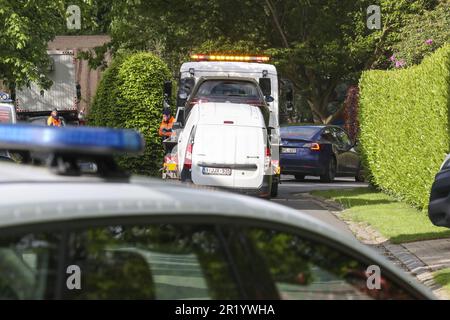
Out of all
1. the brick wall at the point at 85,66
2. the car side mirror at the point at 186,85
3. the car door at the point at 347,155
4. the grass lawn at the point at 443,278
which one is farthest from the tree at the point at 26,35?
the brick wall at the point at 85,66

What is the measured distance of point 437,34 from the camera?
2873 centimetres

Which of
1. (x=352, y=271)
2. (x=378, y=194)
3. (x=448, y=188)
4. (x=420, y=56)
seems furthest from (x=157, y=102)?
(x=352, y=271)

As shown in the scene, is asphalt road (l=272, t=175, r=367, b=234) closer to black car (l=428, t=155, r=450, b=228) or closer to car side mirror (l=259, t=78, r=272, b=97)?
car side mirror (l=259, t=78, r=272, b=97)

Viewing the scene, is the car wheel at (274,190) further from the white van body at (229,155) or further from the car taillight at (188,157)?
the car taillight at (188,157)

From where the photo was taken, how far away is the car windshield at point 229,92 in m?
21.5

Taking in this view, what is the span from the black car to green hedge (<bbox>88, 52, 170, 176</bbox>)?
11.8m

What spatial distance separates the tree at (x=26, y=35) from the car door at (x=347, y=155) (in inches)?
321

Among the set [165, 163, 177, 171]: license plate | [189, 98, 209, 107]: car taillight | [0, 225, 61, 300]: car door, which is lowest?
[165, 163, 177, 171]: license plate

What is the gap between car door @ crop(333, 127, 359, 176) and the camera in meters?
28.6

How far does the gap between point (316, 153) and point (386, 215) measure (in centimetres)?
1025

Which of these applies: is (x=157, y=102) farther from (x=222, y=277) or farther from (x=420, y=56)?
(x=222, y=277)

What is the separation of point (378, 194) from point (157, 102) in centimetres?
479

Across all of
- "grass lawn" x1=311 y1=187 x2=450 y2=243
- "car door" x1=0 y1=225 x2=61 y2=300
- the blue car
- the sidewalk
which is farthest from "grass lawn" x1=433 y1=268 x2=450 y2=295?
the blue car
